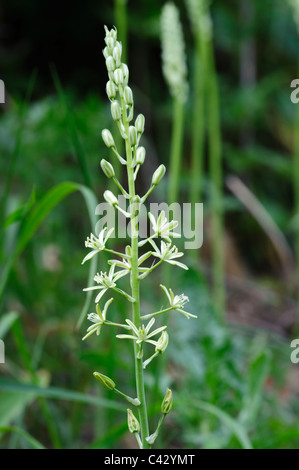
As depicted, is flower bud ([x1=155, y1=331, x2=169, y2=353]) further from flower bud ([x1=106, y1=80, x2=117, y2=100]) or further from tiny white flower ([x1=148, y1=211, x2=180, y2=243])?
flower bud ([x1=106, y1=80, x2=117, y2=100])

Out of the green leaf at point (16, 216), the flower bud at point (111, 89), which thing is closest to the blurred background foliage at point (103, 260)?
Result: the green leaf at point (16, 216)

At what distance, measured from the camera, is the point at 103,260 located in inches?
64.5

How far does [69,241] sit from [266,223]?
4.30 feet

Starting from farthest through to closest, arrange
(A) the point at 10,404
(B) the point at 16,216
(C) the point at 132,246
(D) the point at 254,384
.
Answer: (D) the point at 254,384
(A) the point at 10,404
(B) the point at 16,216
(C) the point at 132,246

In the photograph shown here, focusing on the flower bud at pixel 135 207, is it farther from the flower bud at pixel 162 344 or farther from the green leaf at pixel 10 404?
the green leaf at pixel 10 404

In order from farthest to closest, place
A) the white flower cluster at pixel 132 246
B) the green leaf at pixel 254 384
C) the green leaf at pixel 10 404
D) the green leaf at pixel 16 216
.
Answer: the green leaf at pixel 254 384, the green leaf at pixel 10 404, the green leaf at pixel 16 216, the white flower cluster at pixel 132 246

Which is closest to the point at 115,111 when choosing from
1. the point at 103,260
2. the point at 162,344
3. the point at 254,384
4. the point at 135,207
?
the point at 135,207

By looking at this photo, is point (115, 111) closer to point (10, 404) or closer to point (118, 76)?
point (118, 76)

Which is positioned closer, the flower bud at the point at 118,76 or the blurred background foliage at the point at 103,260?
the flower bud at the point at 118,76

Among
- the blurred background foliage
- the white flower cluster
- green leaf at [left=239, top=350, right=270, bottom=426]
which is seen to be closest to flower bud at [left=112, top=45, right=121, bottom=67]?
the white flower cluster

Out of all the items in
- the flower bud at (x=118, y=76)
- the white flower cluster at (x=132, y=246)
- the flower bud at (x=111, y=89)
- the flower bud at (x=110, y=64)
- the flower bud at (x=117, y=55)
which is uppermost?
the flower bud at (x=117, y=55)

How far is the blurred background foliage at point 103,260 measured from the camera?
143 cm

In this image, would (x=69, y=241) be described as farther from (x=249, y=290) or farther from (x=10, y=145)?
(x=249, y=290)

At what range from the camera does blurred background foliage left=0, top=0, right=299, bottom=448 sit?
4.68 feet
